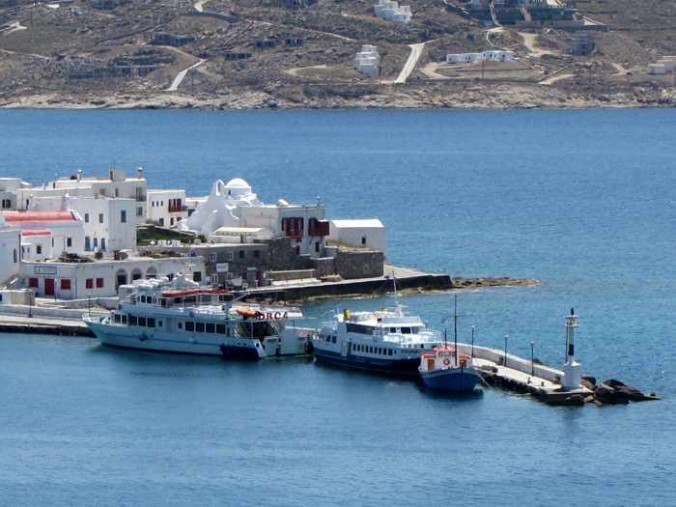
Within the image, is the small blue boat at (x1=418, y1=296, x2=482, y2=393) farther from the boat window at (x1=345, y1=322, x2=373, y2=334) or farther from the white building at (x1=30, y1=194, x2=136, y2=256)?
the white building at (x1=30, y1=194, x2=136, y2=256)

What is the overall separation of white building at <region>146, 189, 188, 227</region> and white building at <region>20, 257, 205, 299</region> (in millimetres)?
9050

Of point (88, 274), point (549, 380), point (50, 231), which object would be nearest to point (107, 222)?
point (50, 231)

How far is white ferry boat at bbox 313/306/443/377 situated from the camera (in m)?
57.1

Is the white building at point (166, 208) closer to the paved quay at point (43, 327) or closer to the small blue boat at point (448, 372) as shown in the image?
the paved quay at point (43, 327)

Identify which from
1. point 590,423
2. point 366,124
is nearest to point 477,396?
point 590,423

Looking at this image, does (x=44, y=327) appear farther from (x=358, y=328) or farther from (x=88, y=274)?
(x=358, y=328)

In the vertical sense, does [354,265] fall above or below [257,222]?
below

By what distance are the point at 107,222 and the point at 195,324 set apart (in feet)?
34.9

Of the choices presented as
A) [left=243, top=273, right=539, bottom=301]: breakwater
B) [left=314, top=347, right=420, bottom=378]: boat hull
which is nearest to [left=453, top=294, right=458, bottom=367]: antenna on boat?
[left=314, top=347, right=420, bottom=378]: boat hull

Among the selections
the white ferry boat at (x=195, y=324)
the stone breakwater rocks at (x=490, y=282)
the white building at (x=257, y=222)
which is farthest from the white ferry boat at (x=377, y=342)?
the stone breakwater rocks at (x=490, y=282)

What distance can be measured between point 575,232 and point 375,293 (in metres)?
23.4

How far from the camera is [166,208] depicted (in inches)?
3039

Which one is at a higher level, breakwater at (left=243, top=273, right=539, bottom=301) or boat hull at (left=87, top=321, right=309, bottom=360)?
breakwater at (left=243, top=273, right=539, bottom=301)

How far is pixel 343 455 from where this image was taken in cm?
4922
